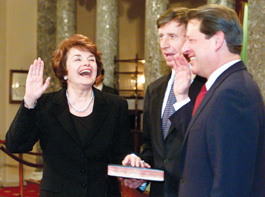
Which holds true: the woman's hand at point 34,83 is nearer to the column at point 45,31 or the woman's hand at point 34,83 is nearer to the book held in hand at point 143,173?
the book held in hand at point 143,173

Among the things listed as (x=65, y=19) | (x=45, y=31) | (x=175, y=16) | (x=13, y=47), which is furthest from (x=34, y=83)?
(x=13, y=47)

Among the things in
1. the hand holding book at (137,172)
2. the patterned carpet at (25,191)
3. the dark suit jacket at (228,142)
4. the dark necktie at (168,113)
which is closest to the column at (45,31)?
the patterned carpet at (25,191)

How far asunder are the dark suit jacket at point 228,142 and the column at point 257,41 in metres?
2.71

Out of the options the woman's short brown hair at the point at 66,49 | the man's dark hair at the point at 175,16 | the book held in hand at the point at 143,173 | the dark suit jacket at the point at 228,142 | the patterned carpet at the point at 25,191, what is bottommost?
the patterned carpet at the point at 25,191

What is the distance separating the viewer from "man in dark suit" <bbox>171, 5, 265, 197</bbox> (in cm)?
175

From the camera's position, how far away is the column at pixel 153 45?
6586 mm

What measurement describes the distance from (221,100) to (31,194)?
22.5 ft

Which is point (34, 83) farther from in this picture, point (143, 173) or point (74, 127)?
point (143, 173)

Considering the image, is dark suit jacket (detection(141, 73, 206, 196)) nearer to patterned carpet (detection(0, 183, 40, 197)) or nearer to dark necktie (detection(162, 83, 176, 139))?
dark necktie (detection(162, 83, 176, 139))

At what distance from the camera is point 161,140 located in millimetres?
2527

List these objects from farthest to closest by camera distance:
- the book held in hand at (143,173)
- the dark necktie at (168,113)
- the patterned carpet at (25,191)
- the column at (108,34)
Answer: the column at (108,34)
the patterned carpet at (25,191)
the dark necktie at (168,113)
the book held in hand at (143,173)

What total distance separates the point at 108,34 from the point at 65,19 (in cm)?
120

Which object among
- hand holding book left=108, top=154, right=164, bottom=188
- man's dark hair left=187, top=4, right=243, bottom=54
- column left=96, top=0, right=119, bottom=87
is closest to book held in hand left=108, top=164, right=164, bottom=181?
hand holding book left=108, top=154, right=164, bottom=188

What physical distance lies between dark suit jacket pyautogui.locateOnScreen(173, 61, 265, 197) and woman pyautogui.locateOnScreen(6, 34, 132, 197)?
3.28ft
